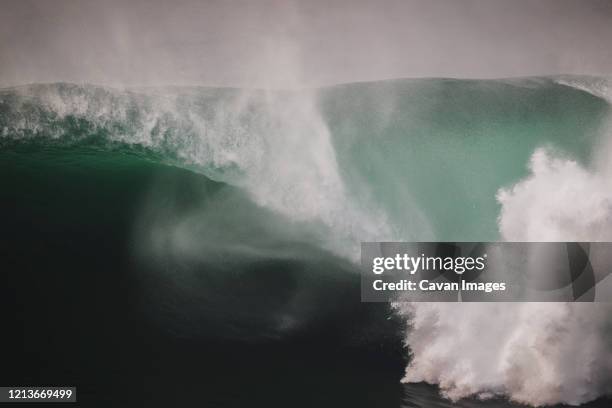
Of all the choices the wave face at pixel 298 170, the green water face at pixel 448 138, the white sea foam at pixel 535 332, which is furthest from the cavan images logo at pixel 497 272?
the green water face at pixel 448 138

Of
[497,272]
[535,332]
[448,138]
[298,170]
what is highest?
[448,138]

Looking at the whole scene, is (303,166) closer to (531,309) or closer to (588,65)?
(531,309)

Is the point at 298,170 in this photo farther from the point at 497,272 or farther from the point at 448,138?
the point at 497,272

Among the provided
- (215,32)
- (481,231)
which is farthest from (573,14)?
(215,32)

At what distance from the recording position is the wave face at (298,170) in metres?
4.89

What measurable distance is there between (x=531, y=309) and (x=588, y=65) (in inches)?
112

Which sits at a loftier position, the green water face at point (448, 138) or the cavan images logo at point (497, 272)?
the green water face at point (448, 138)

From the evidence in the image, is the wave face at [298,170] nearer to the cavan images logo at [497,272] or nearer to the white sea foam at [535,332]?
the white sea foam at [535,332]

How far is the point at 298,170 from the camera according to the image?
201 inches

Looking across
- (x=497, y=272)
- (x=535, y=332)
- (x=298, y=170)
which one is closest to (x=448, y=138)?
(x=497, y=272)

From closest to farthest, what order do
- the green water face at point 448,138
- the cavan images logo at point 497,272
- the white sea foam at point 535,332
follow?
the white sea foam at point 535,332 → the cavan images logo at point 497,272 → the green water face at point 448,138

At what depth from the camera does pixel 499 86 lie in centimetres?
525

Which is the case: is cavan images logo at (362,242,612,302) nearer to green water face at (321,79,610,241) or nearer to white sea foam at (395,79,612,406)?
white sea foam at (395,79,612,406)

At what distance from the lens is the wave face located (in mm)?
4895
